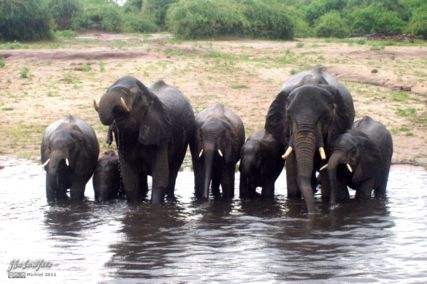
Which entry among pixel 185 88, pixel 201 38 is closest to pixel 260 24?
pixel 201 38

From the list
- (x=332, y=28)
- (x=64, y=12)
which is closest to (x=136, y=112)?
(x=332, y=28)

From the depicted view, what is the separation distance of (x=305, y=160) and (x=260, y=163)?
4.53 ft

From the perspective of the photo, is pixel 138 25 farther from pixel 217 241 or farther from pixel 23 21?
pixel 217 241

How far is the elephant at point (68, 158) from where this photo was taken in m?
11.3

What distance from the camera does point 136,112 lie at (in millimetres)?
11000

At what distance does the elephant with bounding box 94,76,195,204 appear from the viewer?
10.8 metres

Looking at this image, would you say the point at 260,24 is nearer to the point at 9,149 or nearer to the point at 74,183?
the point at 9,149

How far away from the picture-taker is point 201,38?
3888 centimetres

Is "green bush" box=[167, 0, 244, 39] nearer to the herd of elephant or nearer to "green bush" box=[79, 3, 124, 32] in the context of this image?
"green bush" box=[79, 3, 124, 32]

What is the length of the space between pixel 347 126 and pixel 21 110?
9.31 m

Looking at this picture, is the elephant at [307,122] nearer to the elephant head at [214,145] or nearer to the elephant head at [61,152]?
the elephant head at [214,145]

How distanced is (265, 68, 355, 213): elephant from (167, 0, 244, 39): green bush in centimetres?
2720

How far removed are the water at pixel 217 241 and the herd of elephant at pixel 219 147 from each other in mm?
311

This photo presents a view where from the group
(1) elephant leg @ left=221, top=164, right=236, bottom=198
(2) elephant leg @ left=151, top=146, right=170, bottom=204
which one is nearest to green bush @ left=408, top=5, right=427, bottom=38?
(1) elephant leg @ left=221, top=164, right=236, bottom=198
